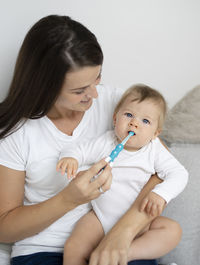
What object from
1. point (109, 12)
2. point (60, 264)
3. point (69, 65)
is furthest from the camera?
point (109, 12)

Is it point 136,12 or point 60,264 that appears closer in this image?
point 60,264

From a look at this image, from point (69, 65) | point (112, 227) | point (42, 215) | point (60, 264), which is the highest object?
point (69, 65)

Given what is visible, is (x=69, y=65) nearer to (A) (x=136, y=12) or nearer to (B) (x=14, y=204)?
(B) (x=14, y=204)

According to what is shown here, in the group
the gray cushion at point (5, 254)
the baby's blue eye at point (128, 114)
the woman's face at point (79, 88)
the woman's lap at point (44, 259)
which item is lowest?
the gray cushion at point (5, 254)

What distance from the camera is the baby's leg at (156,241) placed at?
1.36 m

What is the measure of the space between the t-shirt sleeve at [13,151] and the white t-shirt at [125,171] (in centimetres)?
17

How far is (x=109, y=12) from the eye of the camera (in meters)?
1.85

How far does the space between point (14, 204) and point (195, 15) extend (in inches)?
56.7

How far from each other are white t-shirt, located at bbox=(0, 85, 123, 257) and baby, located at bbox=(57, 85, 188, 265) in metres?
0.07

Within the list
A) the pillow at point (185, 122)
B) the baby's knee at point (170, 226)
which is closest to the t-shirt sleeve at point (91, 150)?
the baby's knee at point (170, 226)

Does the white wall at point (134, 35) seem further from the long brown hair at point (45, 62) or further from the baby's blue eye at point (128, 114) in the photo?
the baby's blue eye at point (128, 114)

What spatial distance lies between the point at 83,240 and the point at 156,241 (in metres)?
0.28

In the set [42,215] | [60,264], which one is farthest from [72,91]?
[60,264]

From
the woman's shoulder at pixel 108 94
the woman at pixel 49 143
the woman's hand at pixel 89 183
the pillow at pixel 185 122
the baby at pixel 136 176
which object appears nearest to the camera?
the woman's hand at pixel 89 183
